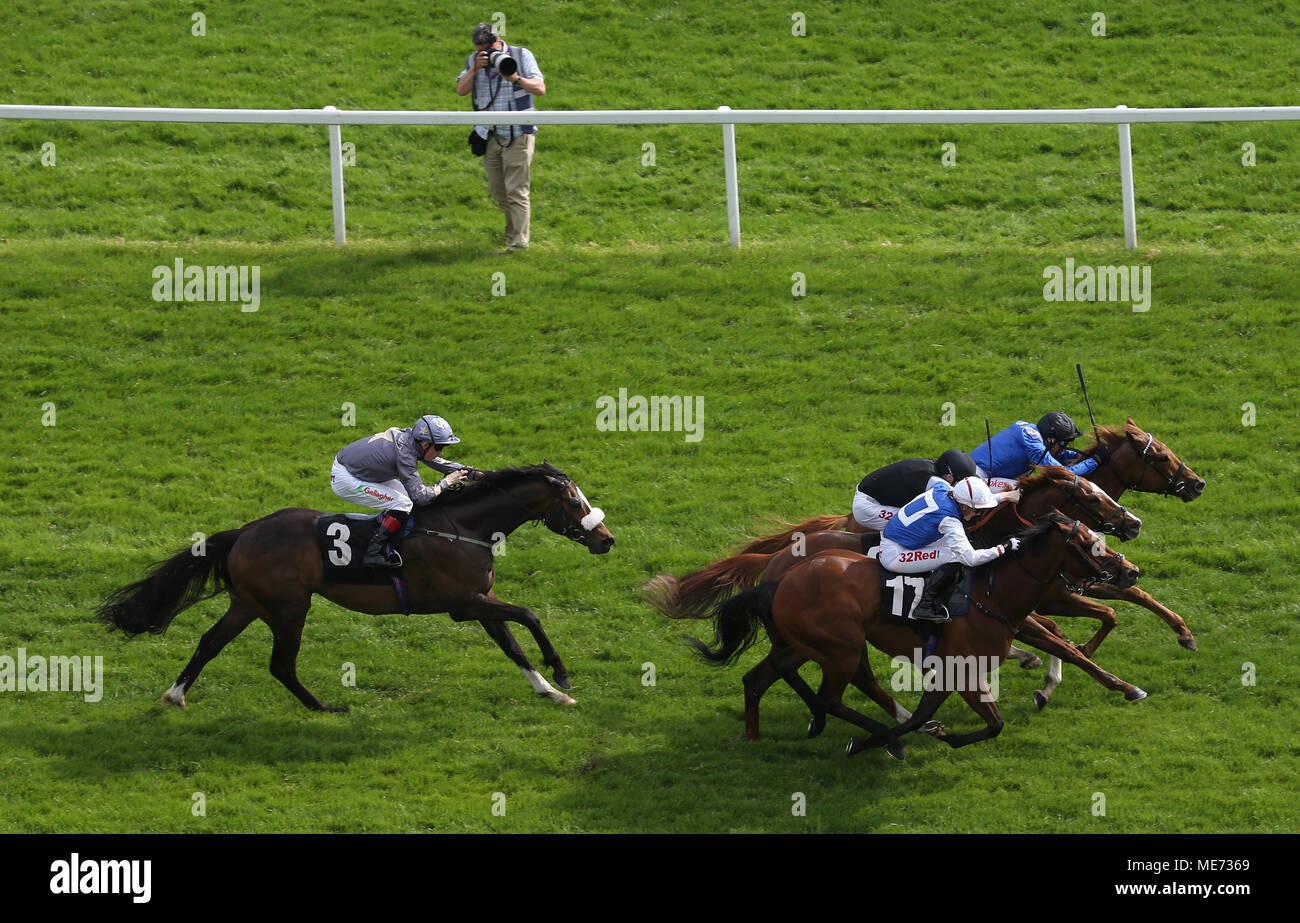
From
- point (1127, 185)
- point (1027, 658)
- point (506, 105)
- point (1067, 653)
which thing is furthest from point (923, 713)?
point (506, 105)

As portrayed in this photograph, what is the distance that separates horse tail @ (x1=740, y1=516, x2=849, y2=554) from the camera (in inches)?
405

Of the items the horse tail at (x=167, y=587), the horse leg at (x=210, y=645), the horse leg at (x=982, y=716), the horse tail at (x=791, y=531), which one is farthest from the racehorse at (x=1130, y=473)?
the horse tail at (x=167, y=587)

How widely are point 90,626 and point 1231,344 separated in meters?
9.38

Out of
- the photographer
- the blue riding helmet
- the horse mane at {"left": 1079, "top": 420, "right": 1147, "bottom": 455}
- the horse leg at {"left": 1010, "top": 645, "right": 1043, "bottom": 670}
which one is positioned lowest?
the horse leg at {"left": 1010, "top": 645, "right": 1043, "bottom": 670}

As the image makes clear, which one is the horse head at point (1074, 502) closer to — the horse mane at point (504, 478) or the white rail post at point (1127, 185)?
the horse mane at point (504, 478)

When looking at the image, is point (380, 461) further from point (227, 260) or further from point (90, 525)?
point (227, 260)

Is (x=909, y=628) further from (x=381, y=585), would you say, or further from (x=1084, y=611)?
(x=381, y=585)

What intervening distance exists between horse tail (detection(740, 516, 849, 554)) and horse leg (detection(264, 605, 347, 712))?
2.94 metres

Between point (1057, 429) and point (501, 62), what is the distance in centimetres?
678

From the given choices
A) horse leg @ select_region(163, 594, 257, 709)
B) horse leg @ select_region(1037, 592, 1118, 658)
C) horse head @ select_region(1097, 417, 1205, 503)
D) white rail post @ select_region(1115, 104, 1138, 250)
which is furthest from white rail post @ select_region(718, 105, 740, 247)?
horse leg @ select_region(163, 594, 257, 709)

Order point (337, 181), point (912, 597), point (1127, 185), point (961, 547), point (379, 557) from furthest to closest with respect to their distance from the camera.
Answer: point (337, 181) < point (1127, 185) < point (379, 557) < point (912, 597) < point (961, 547)

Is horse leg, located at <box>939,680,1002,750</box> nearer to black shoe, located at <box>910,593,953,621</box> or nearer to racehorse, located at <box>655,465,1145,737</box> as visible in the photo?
black shoe, located at <box>910,593,953,621</box>

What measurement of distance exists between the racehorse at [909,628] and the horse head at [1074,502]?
19 centimetres

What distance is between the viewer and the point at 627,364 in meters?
13.3
